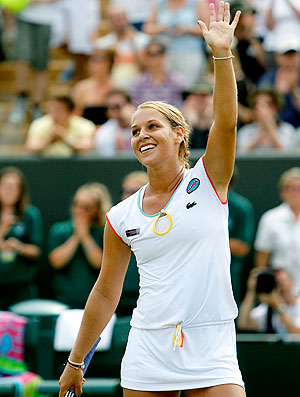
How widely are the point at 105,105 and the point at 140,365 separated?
18.4ft

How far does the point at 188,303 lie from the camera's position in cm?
301

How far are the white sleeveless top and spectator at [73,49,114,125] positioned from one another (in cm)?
540

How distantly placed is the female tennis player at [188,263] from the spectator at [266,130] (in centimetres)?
449

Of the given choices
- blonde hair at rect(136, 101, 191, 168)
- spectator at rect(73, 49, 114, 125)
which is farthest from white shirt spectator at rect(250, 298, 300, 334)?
spectator at rect(73, 49, 114, 125)

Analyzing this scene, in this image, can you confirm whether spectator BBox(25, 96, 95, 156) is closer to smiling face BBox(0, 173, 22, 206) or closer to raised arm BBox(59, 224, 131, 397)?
smiling face BBox(0, 173, 22, 206)

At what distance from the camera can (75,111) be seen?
8.65 m

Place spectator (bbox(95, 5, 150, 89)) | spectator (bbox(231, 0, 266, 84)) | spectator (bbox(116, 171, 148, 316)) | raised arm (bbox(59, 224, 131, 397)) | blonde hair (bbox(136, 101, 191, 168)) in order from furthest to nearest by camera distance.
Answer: spectator (bbox(95, 5, 150, 89)) → spectator (bbox(231, 0, 266, 84)) → spectator (bbox(116, 171, 148, 316)) → raised arm (bbox(59, 224, 131, 397)) → blonde hair (bbox(136, 101, 191, 168))

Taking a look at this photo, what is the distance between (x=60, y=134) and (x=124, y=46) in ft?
6.37

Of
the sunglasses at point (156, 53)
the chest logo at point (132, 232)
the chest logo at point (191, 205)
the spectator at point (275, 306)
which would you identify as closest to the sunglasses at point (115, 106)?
the sunglasses at point (156, 53)

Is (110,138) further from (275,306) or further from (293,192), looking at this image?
(275,306)

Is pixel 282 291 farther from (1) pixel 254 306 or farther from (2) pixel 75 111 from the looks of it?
(2) pixel 75 111

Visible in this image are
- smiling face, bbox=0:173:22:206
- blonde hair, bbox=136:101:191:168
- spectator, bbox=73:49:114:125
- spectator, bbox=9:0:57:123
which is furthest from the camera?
spectator, bbox=9:0:57:123

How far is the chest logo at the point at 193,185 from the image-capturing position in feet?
10.2

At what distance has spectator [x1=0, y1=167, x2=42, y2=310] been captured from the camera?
6.82m
